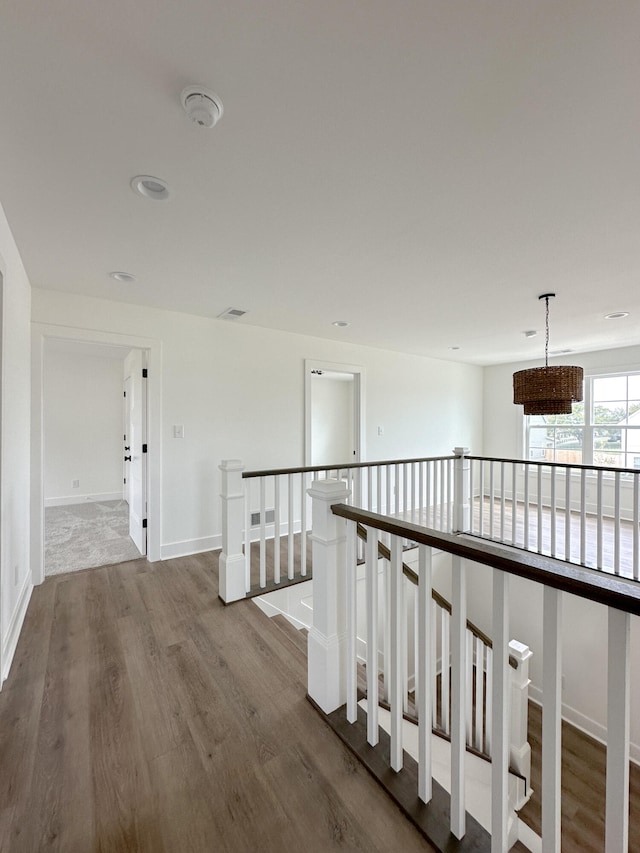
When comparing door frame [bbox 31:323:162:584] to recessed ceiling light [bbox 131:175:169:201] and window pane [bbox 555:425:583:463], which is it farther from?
window pane [bbox 555:425:583:463]

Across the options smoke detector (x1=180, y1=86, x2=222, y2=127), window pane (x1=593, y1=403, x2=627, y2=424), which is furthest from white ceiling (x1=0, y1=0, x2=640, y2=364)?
window pane (x1=593, y1=403, x2=627, y2=424)

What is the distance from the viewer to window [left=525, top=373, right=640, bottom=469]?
17.2 ft

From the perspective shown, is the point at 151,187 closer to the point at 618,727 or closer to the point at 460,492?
the point at 618,727

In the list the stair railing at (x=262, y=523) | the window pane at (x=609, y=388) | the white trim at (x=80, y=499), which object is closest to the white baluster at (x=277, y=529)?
the stair railing at (x=262, y=523)

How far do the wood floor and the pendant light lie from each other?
8.66 feet

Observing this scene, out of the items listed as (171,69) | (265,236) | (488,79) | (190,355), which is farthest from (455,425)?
(171,69)

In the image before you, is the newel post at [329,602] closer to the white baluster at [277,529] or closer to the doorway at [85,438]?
the white baluster at [277,529]

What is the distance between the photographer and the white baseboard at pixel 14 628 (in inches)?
72.8

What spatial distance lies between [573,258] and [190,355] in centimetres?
321

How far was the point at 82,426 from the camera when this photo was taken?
5.86 m

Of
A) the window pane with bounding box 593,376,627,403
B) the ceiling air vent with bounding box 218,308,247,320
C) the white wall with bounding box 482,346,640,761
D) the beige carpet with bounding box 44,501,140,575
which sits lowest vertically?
the white wall with bounding box 482,346,640,761

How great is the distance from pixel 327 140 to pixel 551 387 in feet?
8.27

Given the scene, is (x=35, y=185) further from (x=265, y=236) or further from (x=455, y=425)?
(x=455, y=425)

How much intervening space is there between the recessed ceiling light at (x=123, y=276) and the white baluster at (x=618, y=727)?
3.13m
